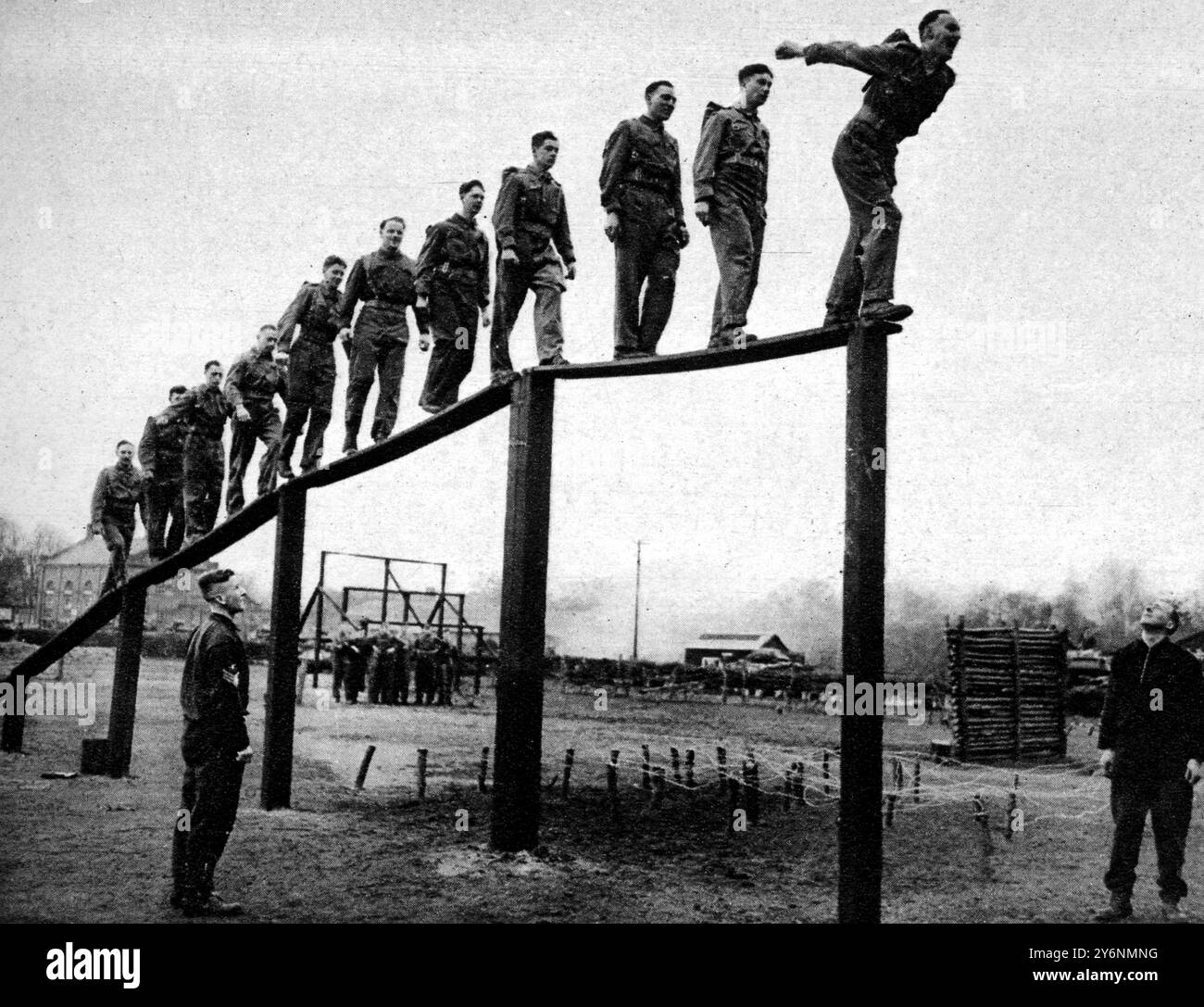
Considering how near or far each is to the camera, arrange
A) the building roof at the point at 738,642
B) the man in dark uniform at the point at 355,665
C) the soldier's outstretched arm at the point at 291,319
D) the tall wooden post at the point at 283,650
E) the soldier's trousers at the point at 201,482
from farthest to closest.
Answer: the building roof at the point at 738,642, the man in dark uniform at the point at 355,665, the soldier's trousers at the point at 201,482, the soldier's outstretched arm at the point at 291,319, the tall wooden post at the point at 283,650

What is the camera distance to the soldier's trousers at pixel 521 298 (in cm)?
775

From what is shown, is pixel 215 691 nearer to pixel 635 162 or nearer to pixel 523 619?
pixel 523 619

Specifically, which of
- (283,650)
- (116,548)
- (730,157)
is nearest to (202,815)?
(283,650)

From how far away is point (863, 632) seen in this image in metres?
5.16

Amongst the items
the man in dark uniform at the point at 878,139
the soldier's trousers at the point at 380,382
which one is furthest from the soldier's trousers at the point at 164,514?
the man in dark uniform at the point at 878,139

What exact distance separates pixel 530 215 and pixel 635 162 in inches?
42.2

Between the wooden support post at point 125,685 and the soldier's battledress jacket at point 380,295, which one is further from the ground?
the soldier's battledress jacket at point 380,295

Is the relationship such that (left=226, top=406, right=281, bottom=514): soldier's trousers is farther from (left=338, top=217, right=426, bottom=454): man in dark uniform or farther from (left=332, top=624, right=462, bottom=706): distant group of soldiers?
(left=332, top=624, right=462, bottom=706): distant group of soldiers

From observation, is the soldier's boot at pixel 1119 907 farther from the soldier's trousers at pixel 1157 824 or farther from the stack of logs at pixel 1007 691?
the stack of logs at pixel 1007 691

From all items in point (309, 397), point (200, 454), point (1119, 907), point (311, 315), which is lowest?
point (1119, 907)

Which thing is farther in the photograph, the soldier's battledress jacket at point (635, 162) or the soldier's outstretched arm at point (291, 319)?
the soldier's outstretched arm at point (291, 319)

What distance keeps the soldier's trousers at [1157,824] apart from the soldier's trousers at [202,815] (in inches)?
215
